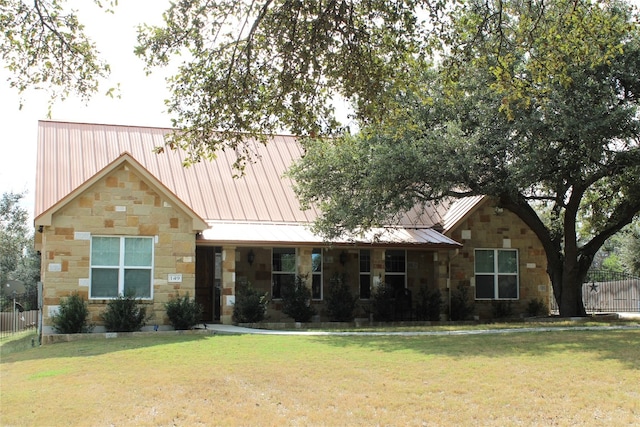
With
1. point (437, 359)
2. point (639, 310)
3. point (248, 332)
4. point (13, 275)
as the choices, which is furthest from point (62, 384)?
point (13, 275)

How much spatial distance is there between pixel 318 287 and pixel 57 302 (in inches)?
315

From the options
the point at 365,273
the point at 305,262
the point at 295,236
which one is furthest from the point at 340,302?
the point at 295,236

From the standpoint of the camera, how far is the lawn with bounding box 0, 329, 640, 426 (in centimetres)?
876

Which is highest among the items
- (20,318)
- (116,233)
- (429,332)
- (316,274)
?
(116,233)

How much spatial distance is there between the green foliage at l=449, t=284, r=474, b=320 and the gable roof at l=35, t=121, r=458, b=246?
1.84m

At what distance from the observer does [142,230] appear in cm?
1850

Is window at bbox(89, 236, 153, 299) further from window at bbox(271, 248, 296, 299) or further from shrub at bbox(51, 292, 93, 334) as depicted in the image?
window at bbox(271, 248, 296, 299)

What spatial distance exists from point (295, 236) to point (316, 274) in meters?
2.07

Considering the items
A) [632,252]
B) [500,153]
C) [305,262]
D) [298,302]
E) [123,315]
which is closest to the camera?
[123,315]

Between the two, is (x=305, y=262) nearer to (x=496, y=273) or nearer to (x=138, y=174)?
(x=138, y=174)

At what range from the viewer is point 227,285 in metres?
20.0

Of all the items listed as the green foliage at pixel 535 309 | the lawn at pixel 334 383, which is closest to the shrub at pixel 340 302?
the green foliage at pixel 535 309

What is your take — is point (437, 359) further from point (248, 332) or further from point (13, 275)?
point (13, 275)

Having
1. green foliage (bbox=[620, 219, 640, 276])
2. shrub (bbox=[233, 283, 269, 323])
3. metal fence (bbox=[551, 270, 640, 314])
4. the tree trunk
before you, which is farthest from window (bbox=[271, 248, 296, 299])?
green foliage (bbox=[620, 219, 640, 276])
